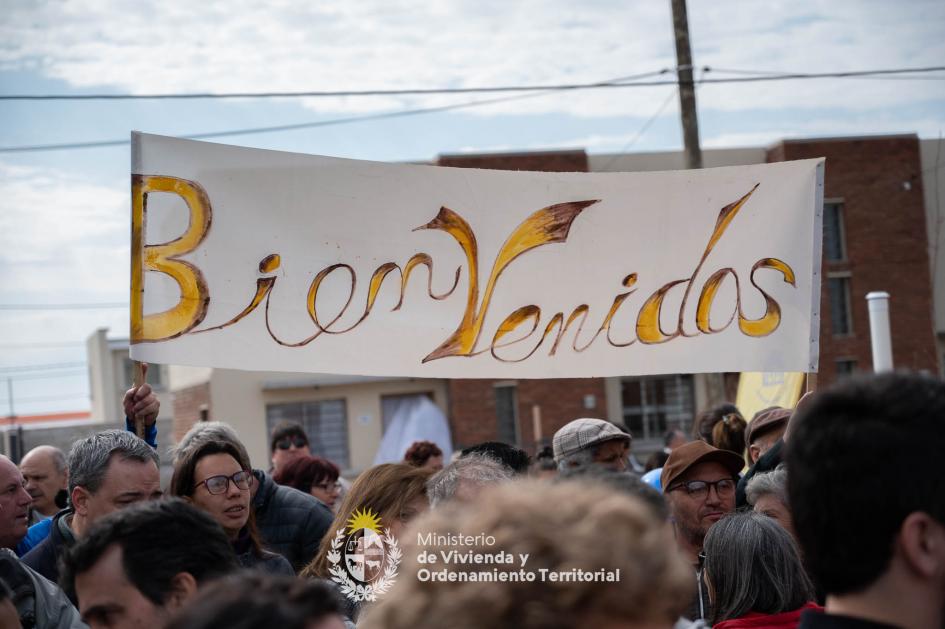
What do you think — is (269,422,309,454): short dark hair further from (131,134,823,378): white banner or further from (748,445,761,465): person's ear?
(748,445,761,465): person's ear

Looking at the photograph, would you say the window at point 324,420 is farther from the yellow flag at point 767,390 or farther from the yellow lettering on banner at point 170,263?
the yellow lettering on banner at point 170,263

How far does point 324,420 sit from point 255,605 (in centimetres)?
2824

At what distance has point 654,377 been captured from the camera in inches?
1172

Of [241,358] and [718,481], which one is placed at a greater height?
[241,358]

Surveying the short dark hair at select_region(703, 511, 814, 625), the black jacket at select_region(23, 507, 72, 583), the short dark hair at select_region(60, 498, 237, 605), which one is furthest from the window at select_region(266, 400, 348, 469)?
the short dark hair at select_region(60, 498, 237, 605)

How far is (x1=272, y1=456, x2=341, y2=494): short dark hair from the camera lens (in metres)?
6.27

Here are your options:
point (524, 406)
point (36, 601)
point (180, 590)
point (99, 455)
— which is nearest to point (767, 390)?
point (99, 455)

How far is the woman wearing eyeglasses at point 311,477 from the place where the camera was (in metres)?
6.27

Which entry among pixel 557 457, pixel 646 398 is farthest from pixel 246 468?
pixel 646 398

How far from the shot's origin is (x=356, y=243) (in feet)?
16.2

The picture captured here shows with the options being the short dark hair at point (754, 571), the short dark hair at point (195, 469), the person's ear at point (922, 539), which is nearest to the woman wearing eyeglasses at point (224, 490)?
the short dark hair at point (195, 469)

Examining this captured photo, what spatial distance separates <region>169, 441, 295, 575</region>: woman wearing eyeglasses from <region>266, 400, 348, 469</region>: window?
25.3 meters

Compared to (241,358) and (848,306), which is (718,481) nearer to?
(241,358)

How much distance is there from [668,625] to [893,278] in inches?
1262
